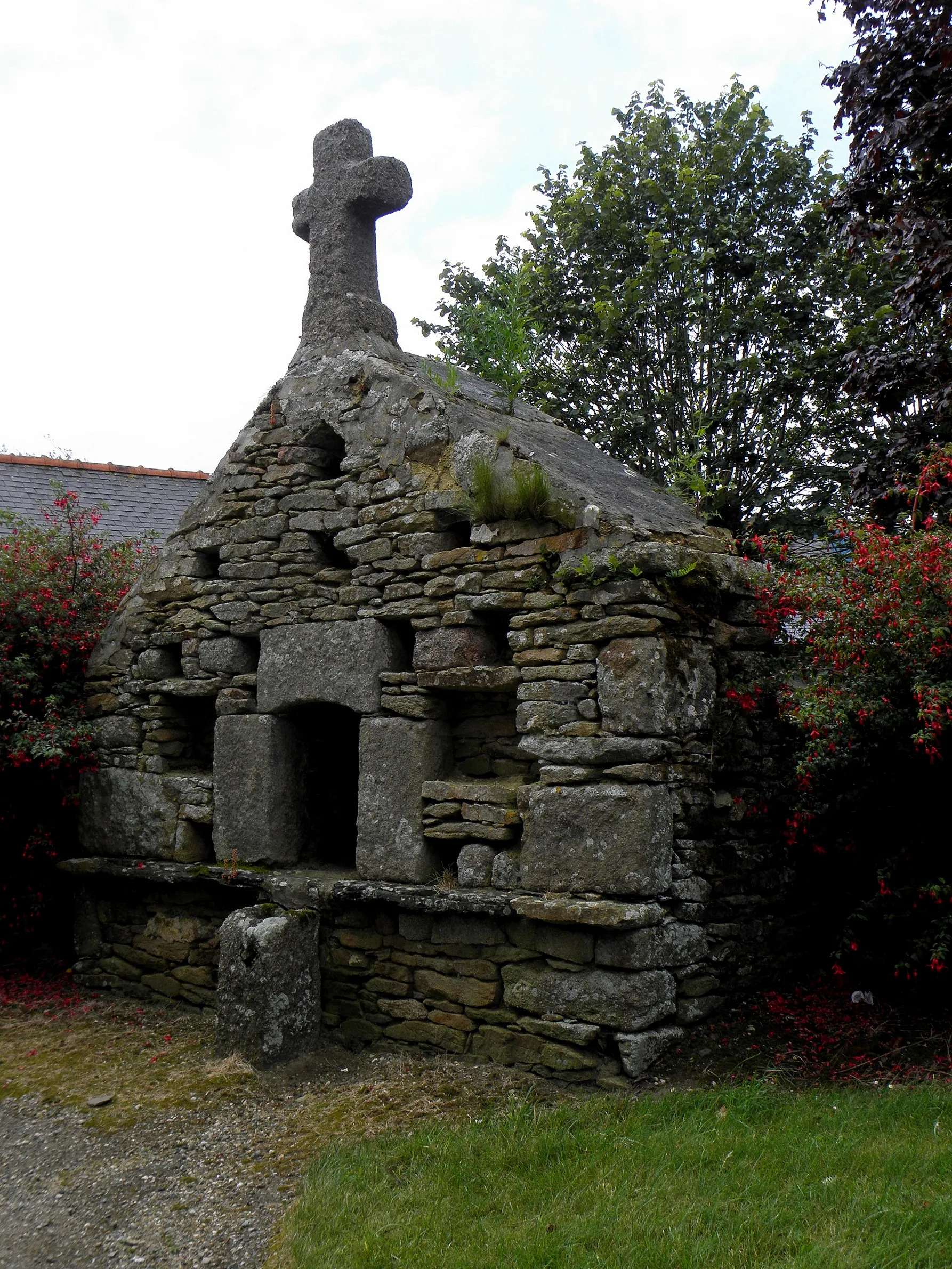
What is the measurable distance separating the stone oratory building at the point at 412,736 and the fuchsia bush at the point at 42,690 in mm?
266

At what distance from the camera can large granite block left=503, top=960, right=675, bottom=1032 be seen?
4.54 metres

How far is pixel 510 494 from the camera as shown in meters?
5.21

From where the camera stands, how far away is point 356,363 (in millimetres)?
6152

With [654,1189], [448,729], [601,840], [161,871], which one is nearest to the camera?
[654,1189]

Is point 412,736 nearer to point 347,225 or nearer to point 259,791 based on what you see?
point 259,791

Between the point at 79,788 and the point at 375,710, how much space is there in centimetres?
278

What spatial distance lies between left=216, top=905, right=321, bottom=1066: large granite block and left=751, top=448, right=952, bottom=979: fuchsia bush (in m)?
2.71

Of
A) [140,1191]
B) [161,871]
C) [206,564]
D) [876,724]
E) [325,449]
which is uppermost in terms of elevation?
[325,449]

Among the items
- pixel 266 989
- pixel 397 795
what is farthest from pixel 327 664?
pixel 266 989

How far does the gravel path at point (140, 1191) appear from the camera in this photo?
12.2ft

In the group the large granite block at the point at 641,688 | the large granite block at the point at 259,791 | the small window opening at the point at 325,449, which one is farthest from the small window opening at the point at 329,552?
the large granite block at the point at 641,688

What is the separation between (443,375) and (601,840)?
3.18 m

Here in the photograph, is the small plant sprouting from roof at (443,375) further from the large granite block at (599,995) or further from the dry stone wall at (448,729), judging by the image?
the large granite block at (599,995)

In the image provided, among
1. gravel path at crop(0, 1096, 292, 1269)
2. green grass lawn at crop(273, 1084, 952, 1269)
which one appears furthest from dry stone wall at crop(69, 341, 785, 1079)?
gravel path at crop(0, 1096, 292, 1269)
